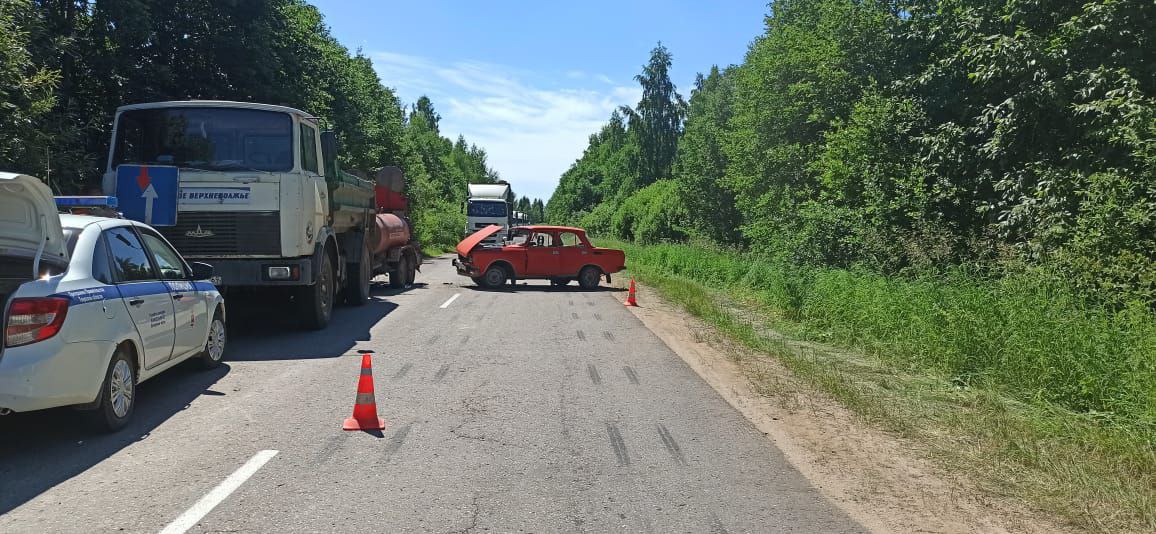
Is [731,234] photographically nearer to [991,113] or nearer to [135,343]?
[991,113]

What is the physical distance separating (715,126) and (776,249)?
1072 inches

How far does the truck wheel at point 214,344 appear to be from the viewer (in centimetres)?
827

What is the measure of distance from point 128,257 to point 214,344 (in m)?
2.09

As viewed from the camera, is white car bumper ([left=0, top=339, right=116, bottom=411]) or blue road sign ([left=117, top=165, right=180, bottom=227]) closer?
white car bumper ([left=0, top=339, right=116, bottom=411])

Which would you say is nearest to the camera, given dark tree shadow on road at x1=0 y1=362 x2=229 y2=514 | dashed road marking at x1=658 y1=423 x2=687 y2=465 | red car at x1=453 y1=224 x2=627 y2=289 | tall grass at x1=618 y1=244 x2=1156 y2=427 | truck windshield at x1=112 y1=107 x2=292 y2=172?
dark tree shadow on road at x1=0 y1=362 x2=229 y2=514

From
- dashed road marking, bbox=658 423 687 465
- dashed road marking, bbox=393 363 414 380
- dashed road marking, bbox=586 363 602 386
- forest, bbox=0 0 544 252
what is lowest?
dashed road marking, bbox=586 363 602 386

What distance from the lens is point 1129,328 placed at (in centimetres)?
812

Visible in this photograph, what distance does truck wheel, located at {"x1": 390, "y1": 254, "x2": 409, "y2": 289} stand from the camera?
66.6ft

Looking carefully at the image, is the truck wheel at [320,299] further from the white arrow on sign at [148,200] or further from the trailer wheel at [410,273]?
the trailer wheel at [410,273]

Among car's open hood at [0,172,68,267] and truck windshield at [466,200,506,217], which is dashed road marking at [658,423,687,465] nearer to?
car's open hood at [0,172,68,267]

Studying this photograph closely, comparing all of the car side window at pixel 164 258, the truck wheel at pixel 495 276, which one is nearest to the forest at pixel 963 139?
the truck wheel at pixel 495 276

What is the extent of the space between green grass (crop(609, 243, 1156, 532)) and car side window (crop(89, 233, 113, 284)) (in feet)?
21.1

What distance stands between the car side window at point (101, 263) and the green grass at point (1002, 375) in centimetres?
644

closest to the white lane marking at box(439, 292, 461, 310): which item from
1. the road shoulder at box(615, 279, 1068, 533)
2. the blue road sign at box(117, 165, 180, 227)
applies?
the blue road sign at box(117, 165, 180, 227)
